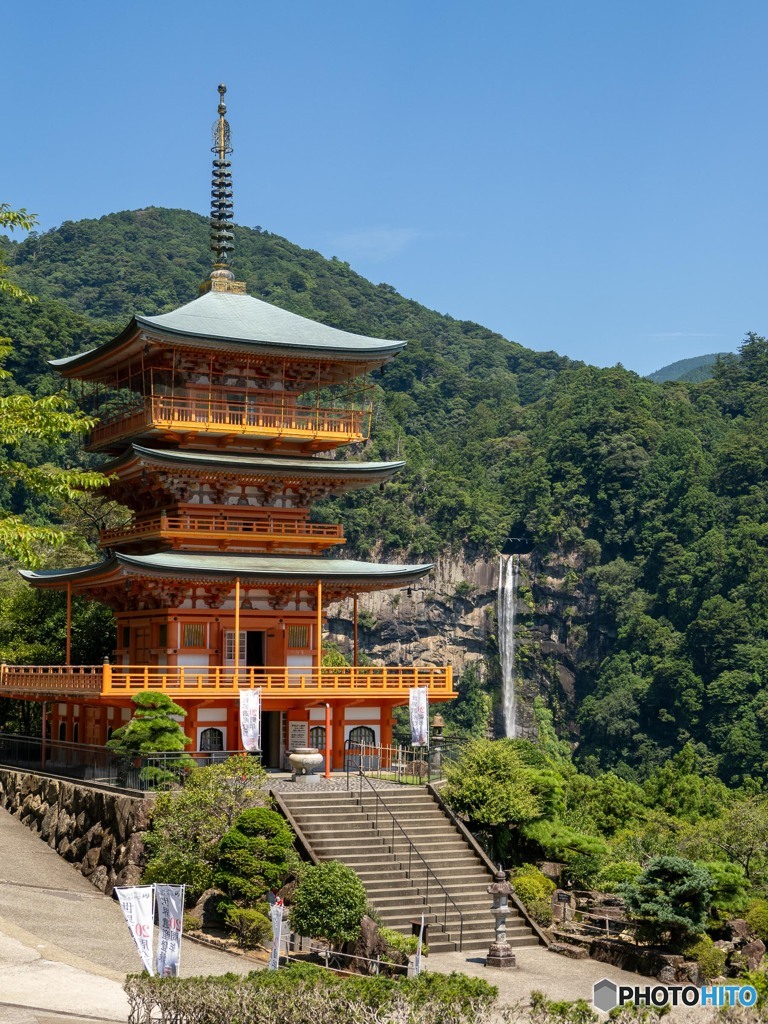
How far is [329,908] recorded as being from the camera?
24109mm

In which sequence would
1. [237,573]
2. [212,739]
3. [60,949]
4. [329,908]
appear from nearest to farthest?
[60,949]
[329,908]
[212,739]
[237,573]

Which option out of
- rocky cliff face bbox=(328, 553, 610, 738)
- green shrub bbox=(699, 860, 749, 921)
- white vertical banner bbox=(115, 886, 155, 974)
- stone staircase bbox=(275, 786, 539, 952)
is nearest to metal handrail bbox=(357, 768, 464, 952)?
stone staircase bbox=(275, 786, 539, 952)

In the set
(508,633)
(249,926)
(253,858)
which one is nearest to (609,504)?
(508,633)

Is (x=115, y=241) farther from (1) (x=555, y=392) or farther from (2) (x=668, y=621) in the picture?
(2) (x=668, y=621)

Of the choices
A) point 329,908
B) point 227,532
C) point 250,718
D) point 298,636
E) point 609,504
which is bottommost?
point 329,908

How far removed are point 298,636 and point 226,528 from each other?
11.3ft

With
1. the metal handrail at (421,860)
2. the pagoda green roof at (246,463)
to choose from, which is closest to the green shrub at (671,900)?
the metal handrail at (421,860)

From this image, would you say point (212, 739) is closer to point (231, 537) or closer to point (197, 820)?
point (231, 537)

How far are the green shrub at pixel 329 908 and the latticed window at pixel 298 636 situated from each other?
13.1m

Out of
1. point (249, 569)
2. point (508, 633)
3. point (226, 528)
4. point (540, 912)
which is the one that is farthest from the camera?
point (508, 633)

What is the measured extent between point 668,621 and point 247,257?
7335 cm

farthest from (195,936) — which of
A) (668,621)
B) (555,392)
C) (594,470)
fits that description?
(555,392)

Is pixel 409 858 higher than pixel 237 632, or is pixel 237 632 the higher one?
pixel 237 632

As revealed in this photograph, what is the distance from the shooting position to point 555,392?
5344 inches
